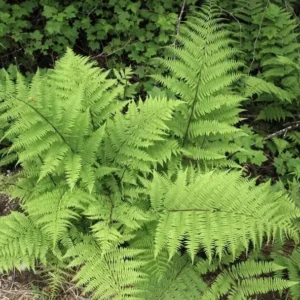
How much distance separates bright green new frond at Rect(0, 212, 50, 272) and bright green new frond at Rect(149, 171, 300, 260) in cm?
97

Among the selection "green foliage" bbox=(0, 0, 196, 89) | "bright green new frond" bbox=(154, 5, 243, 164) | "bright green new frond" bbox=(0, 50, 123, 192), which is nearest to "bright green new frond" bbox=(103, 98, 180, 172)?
"bright green new frond" bbox=(0, 50, 123, 192)

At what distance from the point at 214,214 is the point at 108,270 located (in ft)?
3.00

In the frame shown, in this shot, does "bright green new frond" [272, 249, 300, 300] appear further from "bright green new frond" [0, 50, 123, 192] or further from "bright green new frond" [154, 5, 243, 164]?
"bright green new frond" [0, 50, 123, 192]

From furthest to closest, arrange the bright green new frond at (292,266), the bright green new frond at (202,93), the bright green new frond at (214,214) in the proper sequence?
the bright green new frond at (202,93) < the bright green new frond at (292,266) < the bright green new frond at (214,214)

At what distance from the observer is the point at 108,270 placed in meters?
2.85

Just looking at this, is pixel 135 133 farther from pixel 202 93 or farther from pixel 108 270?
pixel 108 270

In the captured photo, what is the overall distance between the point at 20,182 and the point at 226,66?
7.08ft

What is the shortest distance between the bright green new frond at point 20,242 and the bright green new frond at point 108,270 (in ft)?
0.92

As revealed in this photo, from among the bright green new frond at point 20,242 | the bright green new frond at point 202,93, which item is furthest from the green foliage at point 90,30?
the bright green new frond at point 20,242

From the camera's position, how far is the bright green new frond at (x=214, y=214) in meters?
2.71

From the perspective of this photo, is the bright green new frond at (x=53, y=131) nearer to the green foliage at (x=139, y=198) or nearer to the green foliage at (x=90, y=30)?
the green foliage at (x=139, y=198)

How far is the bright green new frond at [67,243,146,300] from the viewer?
2.72 metres

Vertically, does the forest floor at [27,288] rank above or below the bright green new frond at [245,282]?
below

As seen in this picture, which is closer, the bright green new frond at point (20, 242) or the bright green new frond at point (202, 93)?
the bright green new frond at point (20, 242)
